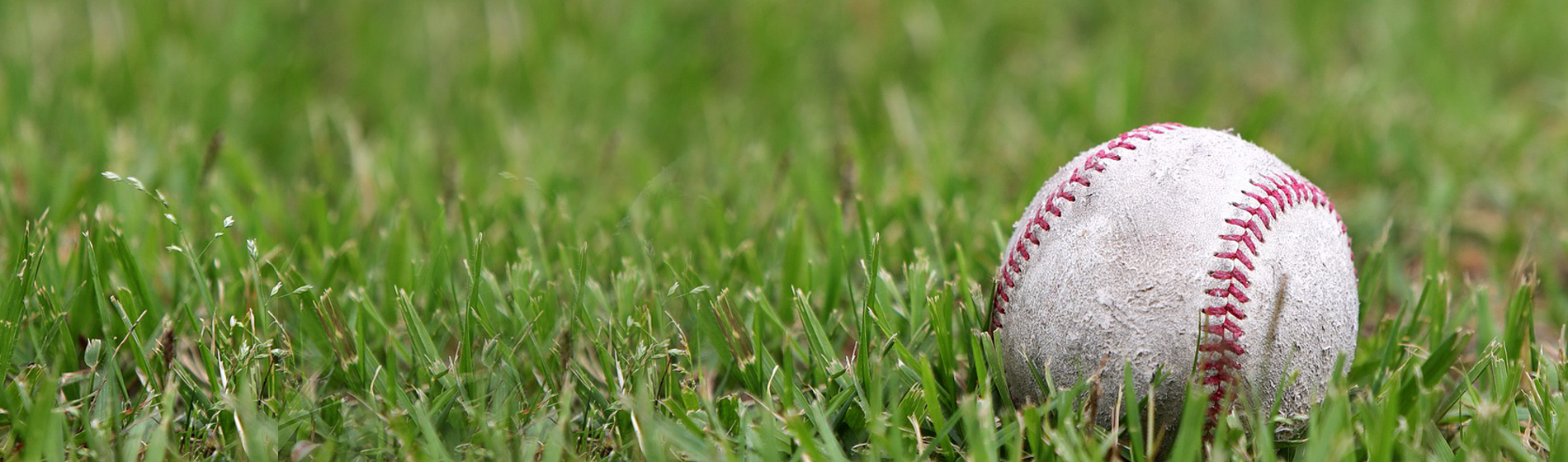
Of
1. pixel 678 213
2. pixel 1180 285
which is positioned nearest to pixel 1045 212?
pixel 1180 285

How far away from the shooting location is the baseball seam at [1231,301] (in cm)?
176

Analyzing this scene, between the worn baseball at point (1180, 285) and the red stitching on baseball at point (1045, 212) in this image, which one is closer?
the worn baseball at point (1180, 285)

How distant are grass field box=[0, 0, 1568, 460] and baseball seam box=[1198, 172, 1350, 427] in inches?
3.1

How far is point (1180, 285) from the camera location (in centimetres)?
177

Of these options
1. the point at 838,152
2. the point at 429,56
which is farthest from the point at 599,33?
the point at 838,152

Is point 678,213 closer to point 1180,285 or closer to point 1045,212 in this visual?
point 1045,212

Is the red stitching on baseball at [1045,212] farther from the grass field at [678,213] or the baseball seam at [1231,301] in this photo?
the baseball seam at [1231,301]

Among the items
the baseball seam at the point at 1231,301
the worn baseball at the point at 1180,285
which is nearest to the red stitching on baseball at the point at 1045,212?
the worn baseball at the point at 1180,285

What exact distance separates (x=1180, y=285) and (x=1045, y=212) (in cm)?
25

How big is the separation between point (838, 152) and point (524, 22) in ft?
4.86

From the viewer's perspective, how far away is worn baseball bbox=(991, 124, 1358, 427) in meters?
1.78

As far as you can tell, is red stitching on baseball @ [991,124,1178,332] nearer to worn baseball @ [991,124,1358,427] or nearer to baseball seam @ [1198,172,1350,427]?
worn baseball @ [991,124,1358,427]

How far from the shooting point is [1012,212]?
2.72 metres

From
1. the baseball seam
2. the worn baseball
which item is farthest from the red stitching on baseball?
the baseball seam
